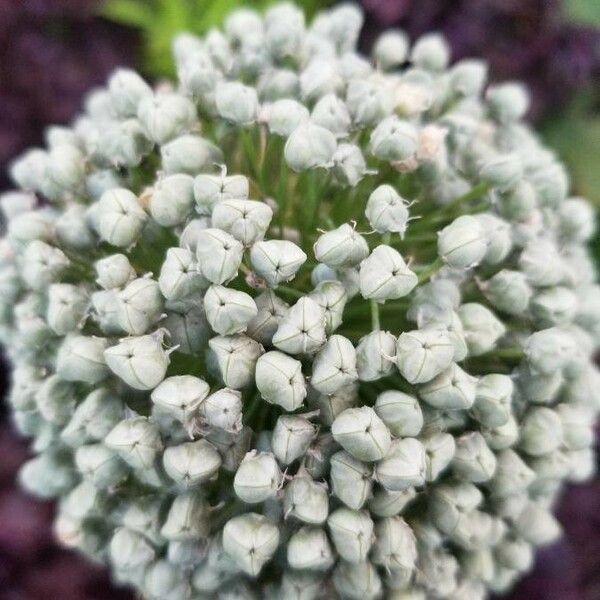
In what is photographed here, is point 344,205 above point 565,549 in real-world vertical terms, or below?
above

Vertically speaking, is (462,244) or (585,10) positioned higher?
(585,10)

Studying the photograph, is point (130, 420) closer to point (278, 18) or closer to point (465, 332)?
point (465, 332)

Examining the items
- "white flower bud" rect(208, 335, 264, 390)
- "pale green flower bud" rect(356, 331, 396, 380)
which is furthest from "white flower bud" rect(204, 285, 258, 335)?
"pale green flower bud" rect(356, 331, 396, 380)

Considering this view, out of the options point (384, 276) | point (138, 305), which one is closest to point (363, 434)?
point (384, 276)

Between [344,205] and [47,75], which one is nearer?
[344,205]

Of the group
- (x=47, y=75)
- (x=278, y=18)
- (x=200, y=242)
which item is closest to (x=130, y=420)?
(x=200, y=242)

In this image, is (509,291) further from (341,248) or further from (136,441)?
→ (136,441)
